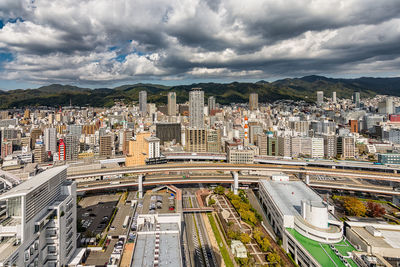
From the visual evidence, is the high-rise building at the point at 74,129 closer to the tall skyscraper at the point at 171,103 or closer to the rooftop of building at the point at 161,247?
the tall skyscraper at the point at 171,103

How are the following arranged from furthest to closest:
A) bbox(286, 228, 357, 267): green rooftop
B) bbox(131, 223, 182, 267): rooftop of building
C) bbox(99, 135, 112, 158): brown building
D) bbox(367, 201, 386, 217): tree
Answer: bbox(99, 135, 112, 158): brown building, bbox(367, 201, 386, 217): tree, bbox(286, 228, 357, 267): green rooftop, bbox(131, 223, 182, 267): rooftop of building

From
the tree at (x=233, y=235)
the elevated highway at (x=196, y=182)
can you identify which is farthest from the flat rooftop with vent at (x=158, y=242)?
the elevated highway at (x=196, y=182)

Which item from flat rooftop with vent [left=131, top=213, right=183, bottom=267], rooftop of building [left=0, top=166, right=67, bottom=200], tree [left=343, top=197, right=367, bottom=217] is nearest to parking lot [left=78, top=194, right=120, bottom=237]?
rooftop of building [left=0, top=166, right=67, bottom=200]

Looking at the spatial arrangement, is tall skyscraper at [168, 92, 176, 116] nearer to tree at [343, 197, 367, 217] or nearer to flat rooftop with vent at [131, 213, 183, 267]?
tree at [343, 197, 367, 217]

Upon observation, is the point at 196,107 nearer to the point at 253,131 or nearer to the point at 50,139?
the point at 253,131

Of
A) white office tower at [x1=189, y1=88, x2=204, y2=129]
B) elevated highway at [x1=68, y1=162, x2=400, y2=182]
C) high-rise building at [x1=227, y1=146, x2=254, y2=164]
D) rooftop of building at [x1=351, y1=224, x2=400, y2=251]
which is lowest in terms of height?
rooftop of building at [x1=351, y1=224, x2=400, y2=251]

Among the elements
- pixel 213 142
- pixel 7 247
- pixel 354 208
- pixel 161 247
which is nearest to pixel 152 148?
pixel 213 142

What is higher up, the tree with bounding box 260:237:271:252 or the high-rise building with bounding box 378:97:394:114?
the high-rise building with bounding box 378:97:394:114
